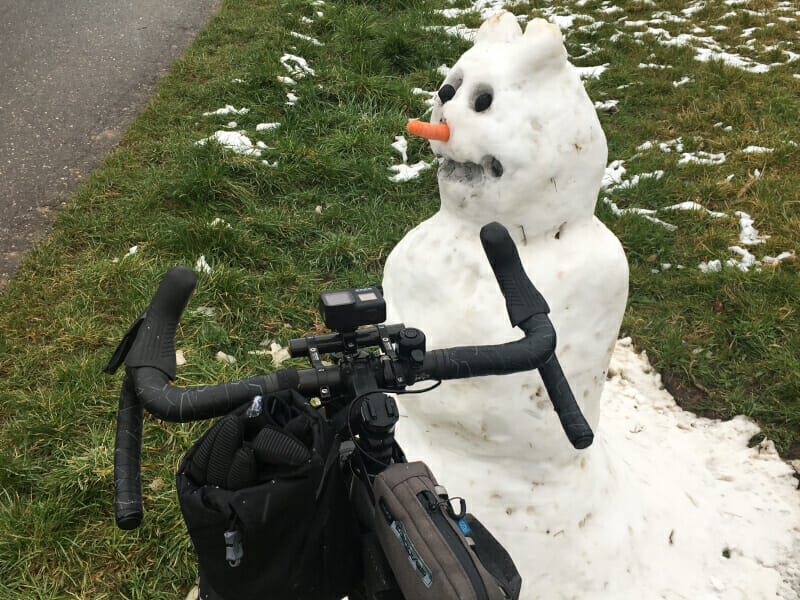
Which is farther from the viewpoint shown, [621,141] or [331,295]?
[621,141]

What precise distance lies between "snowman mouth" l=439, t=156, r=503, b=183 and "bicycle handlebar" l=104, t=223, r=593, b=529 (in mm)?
875

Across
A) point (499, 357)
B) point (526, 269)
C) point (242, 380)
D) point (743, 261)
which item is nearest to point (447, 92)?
point (526, 269)

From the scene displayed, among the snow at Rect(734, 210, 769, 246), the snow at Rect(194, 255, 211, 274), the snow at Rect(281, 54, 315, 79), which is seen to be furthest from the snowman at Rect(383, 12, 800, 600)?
the snow at Rect(281, 54, 315, 79)

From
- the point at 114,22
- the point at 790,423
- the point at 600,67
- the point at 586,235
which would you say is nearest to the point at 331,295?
the point at 586,235

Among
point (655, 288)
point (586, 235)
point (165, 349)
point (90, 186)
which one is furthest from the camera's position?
point (90, 186)

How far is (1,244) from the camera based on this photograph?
419cm

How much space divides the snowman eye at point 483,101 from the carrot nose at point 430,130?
117 millimetres

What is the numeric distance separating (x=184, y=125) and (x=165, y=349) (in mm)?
4743

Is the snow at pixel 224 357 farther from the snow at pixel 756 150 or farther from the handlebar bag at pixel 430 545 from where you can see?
the snow at pixel 756 150

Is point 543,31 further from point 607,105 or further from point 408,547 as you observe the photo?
point 607,105

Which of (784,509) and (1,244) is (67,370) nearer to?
(1,244)

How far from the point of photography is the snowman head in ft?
6.35

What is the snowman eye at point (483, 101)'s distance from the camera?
199 cm

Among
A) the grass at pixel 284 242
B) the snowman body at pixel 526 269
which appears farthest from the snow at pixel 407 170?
the snowman body at pixel 526 269
